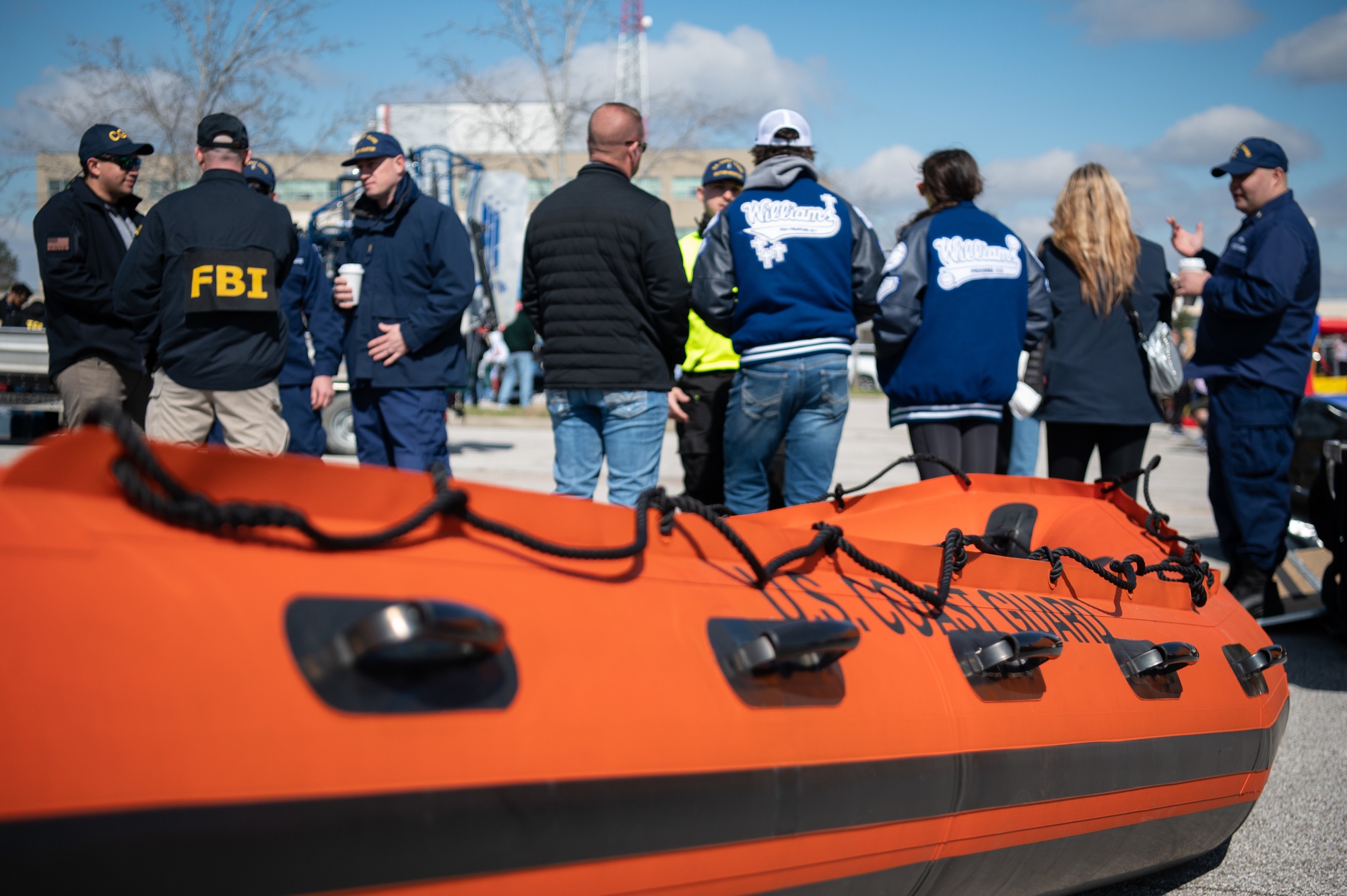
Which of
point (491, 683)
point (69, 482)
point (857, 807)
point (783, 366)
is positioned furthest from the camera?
point (783, 366)

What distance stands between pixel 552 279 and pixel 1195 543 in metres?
2.45

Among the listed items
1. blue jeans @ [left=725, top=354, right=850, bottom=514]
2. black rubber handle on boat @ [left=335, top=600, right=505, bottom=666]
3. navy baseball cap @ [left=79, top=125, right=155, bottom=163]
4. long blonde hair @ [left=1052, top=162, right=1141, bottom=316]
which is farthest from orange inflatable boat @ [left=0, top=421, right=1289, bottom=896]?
navy baseball cap @ [left=79, top=125, right=155, bottom=163]

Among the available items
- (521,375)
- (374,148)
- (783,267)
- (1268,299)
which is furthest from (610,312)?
(521,375)

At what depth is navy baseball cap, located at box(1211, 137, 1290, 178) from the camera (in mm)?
4613

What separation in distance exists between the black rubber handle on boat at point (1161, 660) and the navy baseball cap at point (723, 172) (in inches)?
130

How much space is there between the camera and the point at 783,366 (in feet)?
13.0

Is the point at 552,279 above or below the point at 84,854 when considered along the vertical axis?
above

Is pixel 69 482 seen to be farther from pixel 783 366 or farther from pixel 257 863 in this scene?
pixel 783 366

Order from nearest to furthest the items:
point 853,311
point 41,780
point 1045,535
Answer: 1. point 41,780
2. point 1045,535
3. point 853,311

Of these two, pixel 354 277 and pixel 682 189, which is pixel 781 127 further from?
pixel 682 189

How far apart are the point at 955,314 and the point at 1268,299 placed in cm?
155

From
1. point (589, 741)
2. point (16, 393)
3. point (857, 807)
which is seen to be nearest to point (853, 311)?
point (857, 807)

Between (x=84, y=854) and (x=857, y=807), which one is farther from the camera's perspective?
(x=857, y=807)

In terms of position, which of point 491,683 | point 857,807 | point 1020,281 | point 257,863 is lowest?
point 857,807
